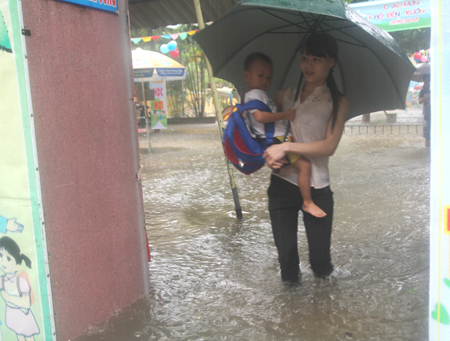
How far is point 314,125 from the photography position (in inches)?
108

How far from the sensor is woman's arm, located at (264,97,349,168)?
260 cm

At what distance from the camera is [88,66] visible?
99.0 inches

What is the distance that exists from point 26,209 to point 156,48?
22.3 metres

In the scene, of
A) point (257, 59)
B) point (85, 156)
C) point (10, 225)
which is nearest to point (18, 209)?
point (10, 225)

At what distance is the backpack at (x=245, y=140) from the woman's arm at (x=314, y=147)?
10 centimetres

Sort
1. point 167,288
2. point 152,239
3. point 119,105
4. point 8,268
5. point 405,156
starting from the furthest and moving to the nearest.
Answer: point 405,156 < point 152,239 < point 167,288 < point 119,105 < point 8,268

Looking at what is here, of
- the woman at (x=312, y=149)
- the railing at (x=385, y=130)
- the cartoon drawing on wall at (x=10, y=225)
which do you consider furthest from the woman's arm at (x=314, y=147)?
the railing at (x=385, y=130)

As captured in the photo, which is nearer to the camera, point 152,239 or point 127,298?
point 127,298

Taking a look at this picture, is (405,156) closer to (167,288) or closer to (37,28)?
(167,288)

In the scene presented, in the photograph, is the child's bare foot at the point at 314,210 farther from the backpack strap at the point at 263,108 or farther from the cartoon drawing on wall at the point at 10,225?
the cartoon drawing on wall at the point at 10,225

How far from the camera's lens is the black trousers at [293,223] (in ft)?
9.39

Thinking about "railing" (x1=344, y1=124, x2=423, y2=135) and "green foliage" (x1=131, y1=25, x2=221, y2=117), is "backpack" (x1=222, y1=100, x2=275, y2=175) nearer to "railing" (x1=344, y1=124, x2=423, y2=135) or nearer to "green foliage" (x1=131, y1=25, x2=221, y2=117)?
"railing" (x1=344, y1=124, x2=423, y2=135)

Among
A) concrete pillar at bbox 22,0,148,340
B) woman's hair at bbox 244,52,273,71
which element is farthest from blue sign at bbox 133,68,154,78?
woman's hair at bbox 244,52,273,71

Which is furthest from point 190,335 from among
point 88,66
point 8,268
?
point 88,66
